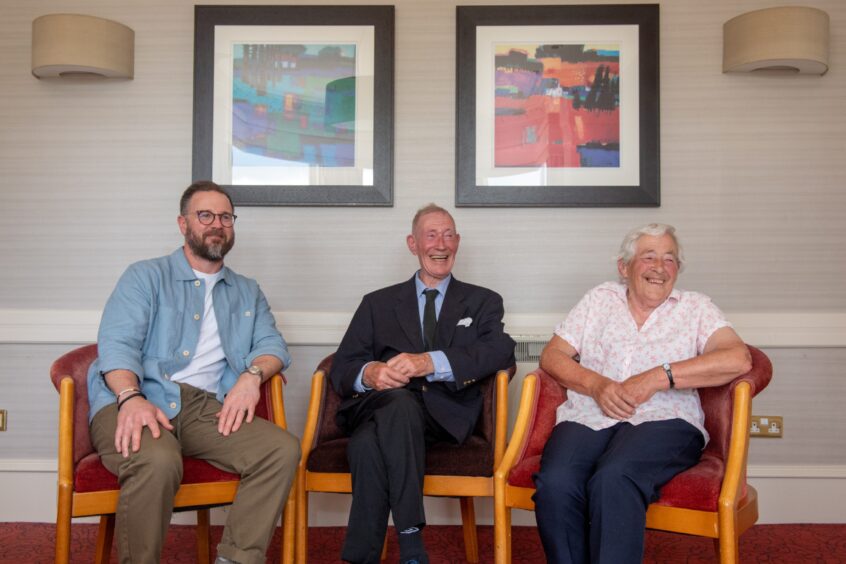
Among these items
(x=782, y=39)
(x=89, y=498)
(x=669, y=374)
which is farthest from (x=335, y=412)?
(x=782, y=39)

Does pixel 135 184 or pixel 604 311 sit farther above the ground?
pixel 135 184

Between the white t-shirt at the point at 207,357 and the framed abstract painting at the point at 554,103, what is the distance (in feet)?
4.04

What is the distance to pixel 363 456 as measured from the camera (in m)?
2.61

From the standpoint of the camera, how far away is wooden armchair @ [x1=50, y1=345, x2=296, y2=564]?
2393 mm

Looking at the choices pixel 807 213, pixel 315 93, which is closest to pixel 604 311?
pixel 807 213

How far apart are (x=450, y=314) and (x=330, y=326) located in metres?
0.75

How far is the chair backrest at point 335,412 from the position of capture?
9.42ft

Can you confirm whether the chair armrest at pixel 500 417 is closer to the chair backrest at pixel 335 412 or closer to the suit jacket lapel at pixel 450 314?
the chair backrest at pixel 335 412

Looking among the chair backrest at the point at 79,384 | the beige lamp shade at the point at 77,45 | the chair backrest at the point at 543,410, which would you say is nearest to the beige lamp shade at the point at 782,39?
the chair backrest at the point at 543,410

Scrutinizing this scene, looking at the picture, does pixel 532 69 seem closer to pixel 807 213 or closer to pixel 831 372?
pixel 807 213

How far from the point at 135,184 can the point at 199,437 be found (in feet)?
4.87

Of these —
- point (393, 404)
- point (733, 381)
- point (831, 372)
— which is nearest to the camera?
point (733, 381)

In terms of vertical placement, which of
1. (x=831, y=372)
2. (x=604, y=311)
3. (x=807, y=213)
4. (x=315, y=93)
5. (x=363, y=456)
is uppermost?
(x=315, y=93)

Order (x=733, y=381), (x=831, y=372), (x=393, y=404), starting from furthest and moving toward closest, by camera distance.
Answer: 1. (x=831, y=372)
2. (x=393, y=404)
3. (x=733, y=381)
